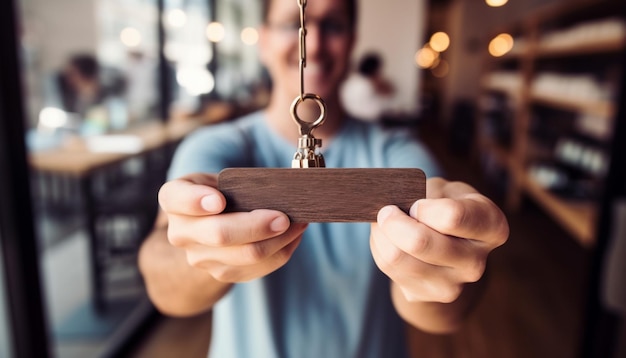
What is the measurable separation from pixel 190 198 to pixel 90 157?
1839mm

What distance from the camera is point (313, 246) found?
518mm

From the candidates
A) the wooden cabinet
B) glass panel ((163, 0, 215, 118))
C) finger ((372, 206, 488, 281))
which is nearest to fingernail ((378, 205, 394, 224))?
finger ((372, 206, 488, 281))

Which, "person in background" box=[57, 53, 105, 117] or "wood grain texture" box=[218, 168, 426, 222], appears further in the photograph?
"person in background" box=[57, 53, 105, 117]

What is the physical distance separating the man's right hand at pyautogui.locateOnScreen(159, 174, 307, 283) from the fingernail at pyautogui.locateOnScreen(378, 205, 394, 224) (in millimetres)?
54

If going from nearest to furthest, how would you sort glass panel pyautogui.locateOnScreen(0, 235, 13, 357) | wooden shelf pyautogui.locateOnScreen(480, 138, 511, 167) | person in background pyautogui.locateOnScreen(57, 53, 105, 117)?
glass panel pyautogui.locateOnScreen(0, 235, 13, 357) < person in background pyautogui.locateOnScreen(57, 53, 105, 117) < wooden shelf pyautogui.locateOnScreen(480, 138, 511, 167)

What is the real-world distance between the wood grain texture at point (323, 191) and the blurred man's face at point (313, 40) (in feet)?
0.32

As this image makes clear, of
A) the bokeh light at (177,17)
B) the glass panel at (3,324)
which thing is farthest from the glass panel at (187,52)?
the glass panel at (3,324)

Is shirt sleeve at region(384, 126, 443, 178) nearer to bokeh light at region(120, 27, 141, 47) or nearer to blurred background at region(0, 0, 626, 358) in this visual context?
blurred background at region(0, 0, 626, 358)

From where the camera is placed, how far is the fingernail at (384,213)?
27cm

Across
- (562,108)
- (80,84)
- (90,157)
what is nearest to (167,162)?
(90,157)

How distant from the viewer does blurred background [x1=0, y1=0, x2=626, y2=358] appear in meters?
A: 1.33

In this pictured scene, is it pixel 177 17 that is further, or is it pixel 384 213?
pixel 177 17

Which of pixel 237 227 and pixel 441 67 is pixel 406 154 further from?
pixel 441 67

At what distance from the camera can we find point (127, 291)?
2266 mm
